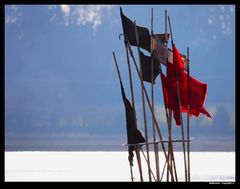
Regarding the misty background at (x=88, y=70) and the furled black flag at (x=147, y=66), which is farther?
the misty background at (x=88, y=70)

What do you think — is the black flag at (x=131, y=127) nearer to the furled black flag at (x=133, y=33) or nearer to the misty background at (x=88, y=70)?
the furled black flag at (x=133, y=33)

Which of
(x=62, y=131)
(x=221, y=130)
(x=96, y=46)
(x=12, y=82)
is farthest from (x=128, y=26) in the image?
(x=12, y=82)

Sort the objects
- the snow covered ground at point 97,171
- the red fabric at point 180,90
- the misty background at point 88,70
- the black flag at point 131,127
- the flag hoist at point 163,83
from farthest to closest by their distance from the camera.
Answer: the misty background at point 88,70 < the snow covered ground at point 97,171 < the red fabric at point 180,90 < the black flag at point 131,127 < the flag hoist at point 163,83

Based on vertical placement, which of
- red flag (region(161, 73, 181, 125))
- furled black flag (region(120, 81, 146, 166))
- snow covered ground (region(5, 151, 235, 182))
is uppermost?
red flag (region(161, 73, 181, 125))

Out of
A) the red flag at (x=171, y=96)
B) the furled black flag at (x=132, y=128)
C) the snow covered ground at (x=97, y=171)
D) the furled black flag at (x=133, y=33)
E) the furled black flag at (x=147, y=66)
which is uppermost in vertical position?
the furled black flag at (x=133, y=33)

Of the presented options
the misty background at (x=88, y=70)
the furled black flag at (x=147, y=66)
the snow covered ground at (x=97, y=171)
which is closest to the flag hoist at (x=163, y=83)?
the furled black flag at (x=147, y=66)

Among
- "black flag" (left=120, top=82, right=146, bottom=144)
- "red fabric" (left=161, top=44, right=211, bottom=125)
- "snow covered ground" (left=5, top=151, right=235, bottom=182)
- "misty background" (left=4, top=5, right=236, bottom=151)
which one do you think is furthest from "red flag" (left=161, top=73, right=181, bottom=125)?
"misty background" (left=4, top=5, right=236, bottom=151)

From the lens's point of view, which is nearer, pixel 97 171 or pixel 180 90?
pixel 180 90

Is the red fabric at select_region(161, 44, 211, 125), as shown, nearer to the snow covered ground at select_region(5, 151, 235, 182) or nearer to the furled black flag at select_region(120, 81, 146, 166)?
the furled black flag at select_region(120, 81, 146, 166)

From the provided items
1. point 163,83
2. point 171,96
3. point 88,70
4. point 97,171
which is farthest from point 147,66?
point 88,70

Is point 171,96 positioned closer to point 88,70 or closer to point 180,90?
point 180,90

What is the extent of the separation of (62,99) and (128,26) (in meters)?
135

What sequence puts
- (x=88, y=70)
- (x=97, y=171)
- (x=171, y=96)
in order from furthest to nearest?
(x=88, y=70), (x=97, y=171), (x=171, y=96)
